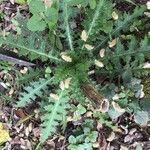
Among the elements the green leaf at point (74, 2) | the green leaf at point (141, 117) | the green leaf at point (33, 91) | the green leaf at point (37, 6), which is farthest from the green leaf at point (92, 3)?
the green leaf at point (141, 117)

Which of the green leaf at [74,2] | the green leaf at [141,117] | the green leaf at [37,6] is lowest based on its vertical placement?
the green leaf at [141,117]

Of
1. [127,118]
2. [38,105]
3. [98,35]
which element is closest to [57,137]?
[38,105]

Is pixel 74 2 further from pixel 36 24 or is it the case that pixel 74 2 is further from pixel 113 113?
pixel 113 113

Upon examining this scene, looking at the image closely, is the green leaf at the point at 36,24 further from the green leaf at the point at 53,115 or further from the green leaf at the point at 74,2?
the green leaf at the point at 53,115

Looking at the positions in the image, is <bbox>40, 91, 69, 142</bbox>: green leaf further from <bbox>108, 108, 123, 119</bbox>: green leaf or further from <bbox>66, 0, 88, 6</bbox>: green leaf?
<bbox>66, 0, 88, 6</bbox>: green leaf

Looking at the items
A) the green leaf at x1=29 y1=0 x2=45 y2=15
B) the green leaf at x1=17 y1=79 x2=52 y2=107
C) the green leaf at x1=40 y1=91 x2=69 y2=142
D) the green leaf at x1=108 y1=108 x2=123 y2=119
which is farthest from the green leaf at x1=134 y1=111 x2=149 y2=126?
the green leaf at x1=29 y1=0 x2=45 y2=15

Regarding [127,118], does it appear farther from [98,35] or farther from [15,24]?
[15,24]
